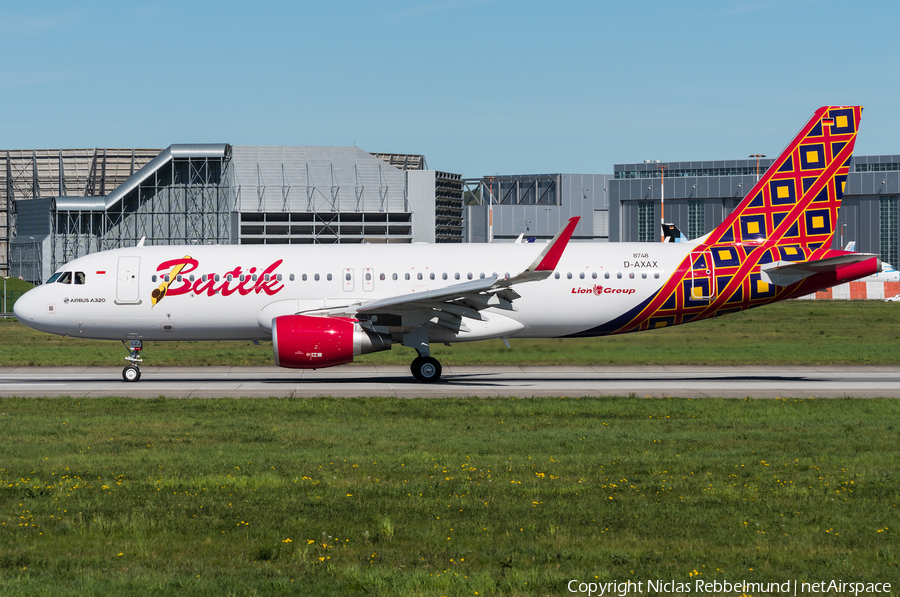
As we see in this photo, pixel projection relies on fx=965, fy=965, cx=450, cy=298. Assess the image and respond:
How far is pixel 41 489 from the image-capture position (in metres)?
12.9

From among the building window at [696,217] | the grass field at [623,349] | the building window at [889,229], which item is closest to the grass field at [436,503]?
the grass field at [623,349]

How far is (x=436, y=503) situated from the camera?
12.1 metres

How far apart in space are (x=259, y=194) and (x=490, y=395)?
98.9m

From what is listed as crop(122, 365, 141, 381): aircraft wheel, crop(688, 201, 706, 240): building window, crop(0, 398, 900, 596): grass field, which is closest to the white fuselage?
crop(122, 365, 141, 381): aircraft wheel

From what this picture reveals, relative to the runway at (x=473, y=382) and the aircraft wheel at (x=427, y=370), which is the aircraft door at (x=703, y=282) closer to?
the runway at (x=473, y=382)

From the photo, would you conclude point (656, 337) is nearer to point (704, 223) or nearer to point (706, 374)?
Result: point (706, 374)

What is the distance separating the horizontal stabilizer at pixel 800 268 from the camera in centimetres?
2772

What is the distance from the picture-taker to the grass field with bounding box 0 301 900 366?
29.8 metres

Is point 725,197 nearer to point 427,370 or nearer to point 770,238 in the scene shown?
point 770,238

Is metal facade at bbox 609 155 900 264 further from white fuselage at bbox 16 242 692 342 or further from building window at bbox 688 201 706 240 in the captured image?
white fuselage at bbox 16 242 692 342

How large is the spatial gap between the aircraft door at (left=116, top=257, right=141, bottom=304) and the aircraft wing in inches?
204

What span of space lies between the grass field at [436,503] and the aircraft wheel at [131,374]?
867 centimetres

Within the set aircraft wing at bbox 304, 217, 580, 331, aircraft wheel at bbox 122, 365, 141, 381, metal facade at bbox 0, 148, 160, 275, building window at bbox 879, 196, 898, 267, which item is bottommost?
aircraft wheel at bbox 122, 365, 141, 381

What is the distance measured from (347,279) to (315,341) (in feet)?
10.0
